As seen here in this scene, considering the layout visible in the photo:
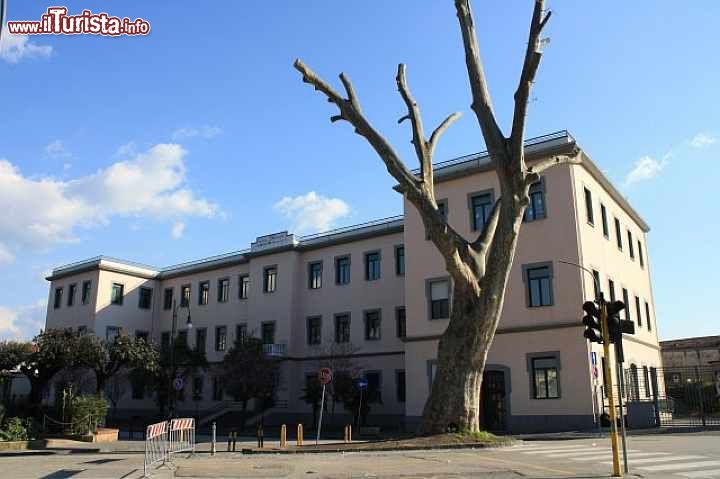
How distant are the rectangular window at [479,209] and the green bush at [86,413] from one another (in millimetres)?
18577

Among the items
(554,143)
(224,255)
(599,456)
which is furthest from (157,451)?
(224,255)

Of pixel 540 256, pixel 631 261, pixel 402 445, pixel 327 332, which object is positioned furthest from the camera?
pixel 327 332

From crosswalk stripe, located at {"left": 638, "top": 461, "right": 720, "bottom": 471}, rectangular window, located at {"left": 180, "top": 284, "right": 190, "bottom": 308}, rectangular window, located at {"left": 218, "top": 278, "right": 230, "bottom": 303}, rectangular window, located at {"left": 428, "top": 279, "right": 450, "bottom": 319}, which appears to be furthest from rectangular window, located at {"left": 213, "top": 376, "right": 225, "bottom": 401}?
crosswalk stripe, located at {"left": 638, "top": 461, "right": 720, "bottom": 471}

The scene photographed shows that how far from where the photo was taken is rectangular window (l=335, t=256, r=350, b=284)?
3847cm

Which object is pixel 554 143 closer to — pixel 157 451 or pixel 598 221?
pixel 598 221

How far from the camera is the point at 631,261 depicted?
32.8 m

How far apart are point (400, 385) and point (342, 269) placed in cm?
812

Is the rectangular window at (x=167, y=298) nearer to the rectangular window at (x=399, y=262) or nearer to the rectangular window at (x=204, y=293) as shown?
the rectangular window at (x=204, y=293)

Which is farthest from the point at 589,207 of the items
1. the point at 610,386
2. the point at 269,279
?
the point at 269,279

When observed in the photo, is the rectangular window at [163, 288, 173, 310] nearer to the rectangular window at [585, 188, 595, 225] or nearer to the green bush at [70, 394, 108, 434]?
the green bush at [70, 394, 108, 434]

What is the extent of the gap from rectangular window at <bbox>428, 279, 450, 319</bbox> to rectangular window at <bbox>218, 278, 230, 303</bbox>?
20185mm

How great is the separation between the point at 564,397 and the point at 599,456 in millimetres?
10006

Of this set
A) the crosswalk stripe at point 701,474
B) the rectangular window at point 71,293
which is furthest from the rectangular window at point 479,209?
the rectangular window at point 71,293

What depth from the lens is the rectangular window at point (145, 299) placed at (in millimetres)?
49109
